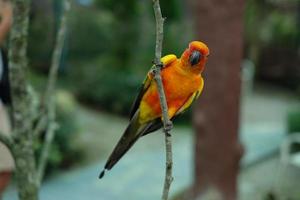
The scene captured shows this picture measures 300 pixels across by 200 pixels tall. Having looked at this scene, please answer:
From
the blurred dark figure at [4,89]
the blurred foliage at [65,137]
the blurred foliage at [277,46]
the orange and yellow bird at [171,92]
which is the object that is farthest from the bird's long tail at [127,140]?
the blurred foliage at [277,46]

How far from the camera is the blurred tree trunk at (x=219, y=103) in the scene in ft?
12.6

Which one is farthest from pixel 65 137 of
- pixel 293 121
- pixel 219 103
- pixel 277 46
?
pixel 277 46

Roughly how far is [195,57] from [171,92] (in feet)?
0.48

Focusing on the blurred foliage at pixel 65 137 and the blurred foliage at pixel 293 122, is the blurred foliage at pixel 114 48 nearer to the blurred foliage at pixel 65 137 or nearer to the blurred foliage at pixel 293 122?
the blurred foliage at pixel 65 137

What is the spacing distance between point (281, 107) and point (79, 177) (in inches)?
178

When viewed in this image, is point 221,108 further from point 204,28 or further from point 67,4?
point 67,4

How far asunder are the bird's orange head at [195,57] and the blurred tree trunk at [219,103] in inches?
112

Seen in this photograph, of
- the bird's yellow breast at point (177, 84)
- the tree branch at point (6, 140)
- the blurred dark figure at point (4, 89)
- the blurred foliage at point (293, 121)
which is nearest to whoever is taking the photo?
the bird's yellow breast at point (177, 84)

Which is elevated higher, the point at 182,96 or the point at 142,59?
the point at 182,96

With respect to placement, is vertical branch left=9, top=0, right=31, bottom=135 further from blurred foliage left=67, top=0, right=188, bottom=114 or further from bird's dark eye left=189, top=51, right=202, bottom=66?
blurred foliage left=67, top=0, right=188, bottom=114

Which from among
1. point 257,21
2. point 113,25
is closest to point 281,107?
Answer: point 257,21

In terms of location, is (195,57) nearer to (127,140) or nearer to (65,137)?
(127,140)

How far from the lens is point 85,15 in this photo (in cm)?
950

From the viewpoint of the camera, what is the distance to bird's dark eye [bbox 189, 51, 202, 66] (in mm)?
951
